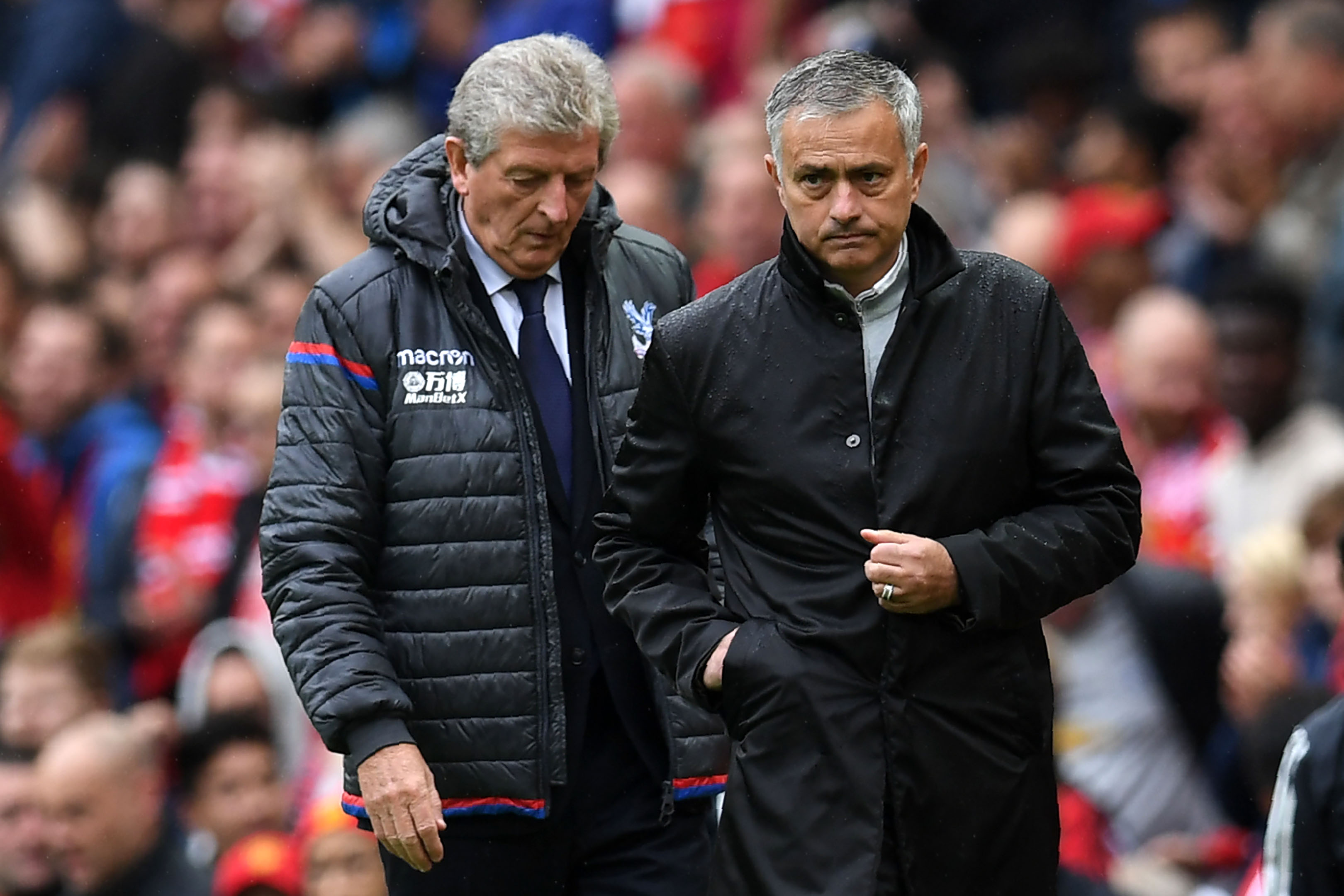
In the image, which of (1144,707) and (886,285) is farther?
(1144,707)

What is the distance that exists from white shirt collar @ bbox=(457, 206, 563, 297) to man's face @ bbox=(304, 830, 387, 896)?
2.64m

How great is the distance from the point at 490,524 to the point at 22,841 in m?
4.04

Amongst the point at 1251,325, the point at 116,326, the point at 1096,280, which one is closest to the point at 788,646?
the point at 1251,325

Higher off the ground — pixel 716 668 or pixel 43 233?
pixel 43 233

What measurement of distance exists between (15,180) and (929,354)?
10852 mm

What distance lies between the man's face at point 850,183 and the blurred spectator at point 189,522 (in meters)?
5.73

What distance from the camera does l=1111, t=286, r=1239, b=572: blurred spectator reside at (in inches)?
294

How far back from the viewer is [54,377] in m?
10.6

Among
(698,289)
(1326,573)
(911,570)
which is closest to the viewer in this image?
(911,570)

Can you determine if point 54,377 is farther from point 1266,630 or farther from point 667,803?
point 667,803

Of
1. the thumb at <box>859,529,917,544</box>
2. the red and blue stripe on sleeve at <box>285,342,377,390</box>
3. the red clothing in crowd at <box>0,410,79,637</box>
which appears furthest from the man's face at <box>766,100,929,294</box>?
→ the red clothing in crowd at <box>0,410,79,637</box>

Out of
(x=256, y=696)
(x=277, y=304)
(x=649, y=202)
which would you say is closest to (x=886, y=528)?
(x=256, y=696)

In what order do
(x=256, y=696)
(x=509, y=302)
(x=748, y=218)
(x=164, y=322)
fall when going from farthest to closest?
(x=164, y=322)
(x=748, y=218)
(x=256, y=696)
(x=509, y=302)

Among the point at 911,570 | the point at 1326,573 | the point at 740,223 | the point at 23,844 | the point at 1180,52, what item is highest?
the point at 1180,52
